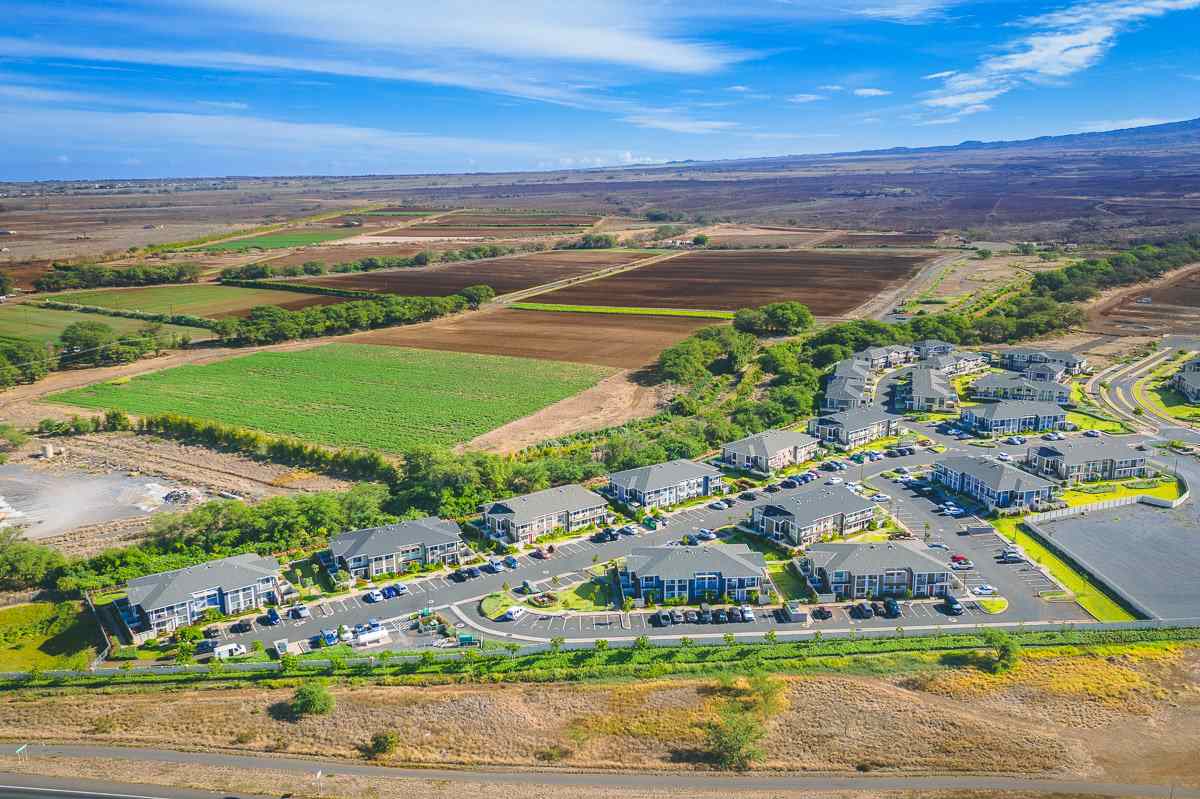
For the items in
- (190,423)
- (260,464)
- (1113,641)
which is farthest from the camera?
(190,423)

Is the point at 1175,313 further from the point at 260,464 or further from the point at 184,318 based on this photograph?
the point at 184,318

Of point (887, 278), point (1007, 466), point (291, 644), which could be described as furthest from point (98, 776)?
point (887, 278)

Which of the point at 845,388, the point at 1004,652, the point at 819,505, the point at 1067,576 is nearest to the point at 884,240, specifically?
the point at 845,388

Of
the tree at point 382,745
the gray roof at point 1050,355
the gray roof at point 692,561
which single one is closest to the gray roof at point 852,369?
the gray roof at point 1050,355

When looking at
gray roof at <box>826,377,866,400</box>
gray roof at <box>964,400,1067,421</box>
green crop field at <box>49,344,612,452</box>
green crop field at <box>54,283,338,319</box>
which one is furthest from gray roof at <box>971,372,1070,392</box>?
green crop field at <box>54,283,338,319</box>

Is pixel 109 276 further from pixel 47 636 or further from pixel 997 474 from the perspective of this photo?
pixel 997 474

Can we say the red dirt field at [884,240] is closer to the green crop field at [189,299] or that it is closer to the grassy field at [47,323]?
the green crop field at [189,299]

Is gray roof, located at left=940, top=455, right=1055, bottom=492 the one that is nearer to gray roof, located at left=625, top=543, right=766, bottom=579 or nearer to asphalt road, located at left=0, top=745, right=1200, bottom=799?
gray roof, located at left=625, top=543, right=766, bottom=579
